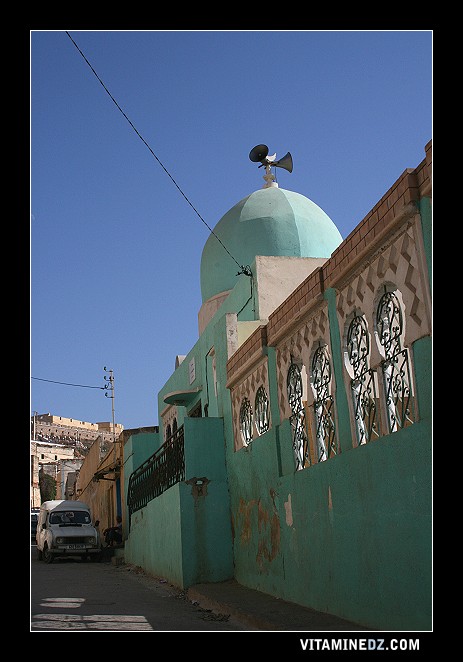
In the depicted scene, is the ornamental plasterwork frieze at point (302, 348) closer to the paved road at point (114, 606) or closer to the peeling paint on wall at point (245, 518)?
the peeling paint on wall at point (245, 518)

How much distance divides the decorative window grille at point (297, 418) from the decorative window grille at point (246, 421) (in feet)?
6.26

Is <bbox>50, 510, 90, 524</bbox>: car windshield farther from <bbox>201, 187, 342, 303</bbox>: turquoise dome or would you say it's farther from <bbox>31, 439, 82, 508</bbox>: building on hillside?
<bbox>31, 439, 82, 508</bbox>: building on hillside

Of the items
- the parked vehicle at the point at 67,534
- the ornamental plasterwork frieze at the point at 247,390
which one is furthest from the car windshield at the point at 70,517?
the ornamental plasterwork frieze at the point at 247,390

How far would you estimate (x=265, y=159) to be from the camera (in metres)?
18.2

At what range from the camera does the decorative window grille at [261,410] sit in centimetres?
1030

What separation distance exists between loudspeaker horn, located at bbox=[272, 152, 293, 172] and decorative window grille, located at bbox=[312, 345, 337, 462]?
10.5 m

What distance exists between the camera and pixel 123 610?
955cm

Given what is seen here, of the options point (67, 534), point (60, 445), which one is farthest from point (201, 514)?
point (60, 445)

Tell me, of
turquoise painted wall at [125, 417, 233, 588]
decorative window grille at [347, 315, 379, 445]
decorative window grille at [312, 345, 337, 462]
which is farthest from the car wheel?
decorative window grille at [347, 315, 379, 445]

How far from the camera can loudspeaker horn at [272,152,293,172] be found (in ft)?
59.7

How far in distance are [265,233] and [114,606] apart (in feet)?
28.1

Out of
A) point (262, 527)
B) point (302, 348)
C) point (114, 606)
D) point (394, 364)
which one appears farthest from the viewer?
point (262, 527)

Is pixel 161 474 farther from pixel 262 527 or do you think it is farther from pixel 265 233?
pixel 265 233
